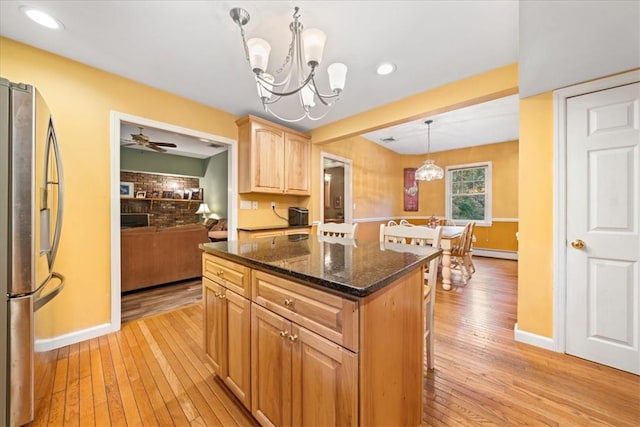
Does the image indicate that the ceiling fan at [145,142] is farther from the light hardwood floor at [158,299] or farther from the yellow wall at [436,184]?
the yellow wall at [436,184]

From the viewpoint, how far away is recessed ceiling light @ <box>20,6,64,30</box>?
1552 mm

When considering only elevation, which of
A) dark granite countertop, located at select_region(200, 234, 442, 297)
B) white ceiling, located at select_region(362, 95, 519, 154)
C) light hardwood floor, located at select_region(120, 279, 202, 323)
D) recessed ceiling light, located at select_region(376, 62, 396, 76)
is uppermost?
white ceiling, located at select_region(362, 95, 519, 154)

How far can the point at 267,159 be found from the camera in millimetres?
3199

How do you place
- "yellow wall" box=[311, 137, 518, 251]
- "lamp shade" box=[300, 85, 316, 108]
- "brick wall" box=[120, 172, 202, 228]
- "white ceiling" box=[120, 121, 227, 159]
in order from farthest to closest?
"brick wall" box=[120, 172, 202, 228], "yellow wall" box=[311, 137, 518, 251], "white ceiling" box=[120, 121, 227, 159], "lamp shade" box=[300, 85, 316, 108]

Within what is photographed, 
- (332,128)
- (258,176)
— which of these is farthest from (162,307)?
(332,128)

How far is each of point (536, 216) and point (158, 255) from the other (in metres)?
4.43

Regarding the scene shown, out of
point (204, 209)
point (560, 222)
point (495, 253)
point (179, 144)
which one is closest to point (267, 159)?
point (560, 222)

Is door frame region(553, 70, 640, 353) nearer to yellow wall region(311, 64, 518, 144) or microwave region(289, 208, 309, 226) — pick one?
yellow wall region(311, 64, 518, 144)

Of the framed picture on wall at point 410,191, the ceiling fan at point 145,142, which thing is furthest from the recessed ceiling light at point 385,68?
the framed picture on wall at point 410,191

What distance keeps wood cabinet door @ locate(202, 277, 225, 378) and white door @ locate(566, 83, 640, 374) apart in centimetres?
260

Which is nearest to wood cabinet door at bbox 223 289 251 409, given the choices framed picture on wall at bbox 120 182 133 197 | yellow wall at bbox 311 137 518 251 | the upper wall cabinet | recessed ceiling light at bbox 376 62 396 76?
the upper wall cabinet

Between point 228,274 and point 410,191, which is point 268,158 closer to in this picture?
point 228,274

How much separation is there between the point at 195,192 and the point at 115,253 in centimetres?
486

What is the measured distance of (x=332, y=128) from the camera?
11.5 feet
